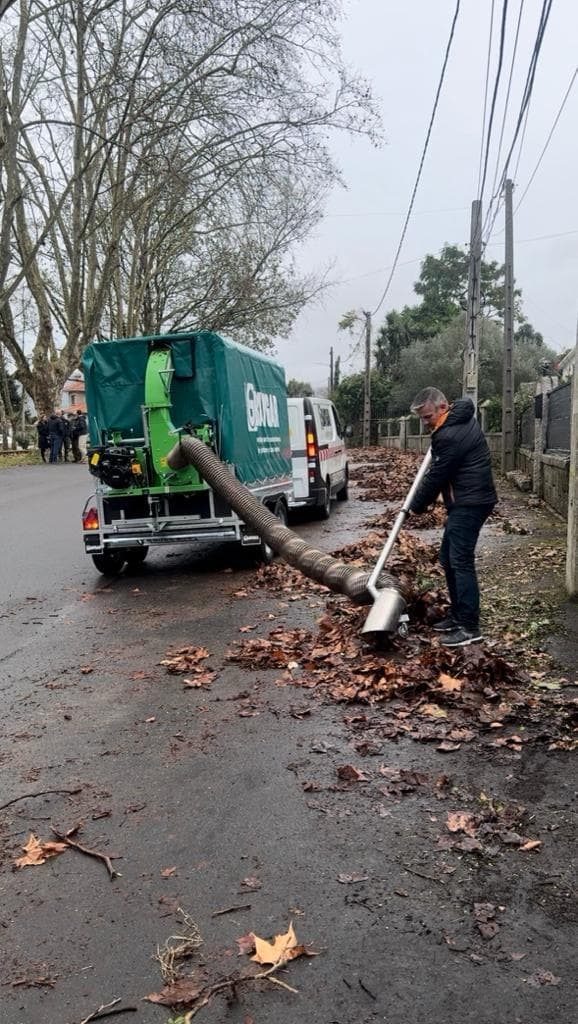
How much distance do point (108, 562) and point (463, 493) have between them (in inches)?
Answer: 206

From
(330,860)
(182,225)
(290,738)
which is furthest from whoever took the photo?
(182,225)

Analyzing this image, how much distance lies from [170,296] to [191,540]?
35.2 metres

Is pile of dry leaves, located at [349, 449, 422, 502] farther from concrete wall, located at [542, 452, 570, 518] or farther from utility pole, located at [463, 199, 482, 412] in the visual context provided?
concrete wall, located at [542, 452, 570, 518]

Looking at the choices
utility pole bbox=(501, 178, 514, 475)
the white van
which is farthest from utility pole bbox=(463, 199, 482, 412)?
the white van

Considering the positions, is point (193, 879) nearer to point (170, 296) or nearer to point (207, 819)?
point (207, 819)

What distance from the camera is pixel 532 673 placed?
5.37 m

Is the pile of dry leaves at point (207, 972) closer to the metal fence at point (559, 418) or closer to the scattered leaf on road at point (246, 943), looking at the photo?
the scattered leaf on road at point (246, 943)

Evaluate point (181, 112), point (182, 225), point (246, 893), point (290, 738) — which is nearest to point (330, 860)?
point (246, 893)

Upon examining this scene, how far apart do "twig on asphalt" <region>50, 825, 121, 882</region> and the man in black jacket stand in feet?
10.7

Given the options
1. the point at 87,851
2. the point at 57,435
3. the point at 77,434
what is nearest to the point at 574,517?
the point at 87,851

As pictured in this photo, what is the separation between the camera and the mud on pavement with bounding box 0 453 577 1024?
256 centimetres

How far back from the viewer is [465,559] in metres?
6.05

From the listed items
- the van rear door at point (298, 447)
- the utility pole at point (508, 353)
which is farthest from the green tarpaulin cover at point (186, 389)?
the utility pole at point (508, 353)

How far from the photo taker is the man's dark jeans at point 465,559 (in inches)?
236
